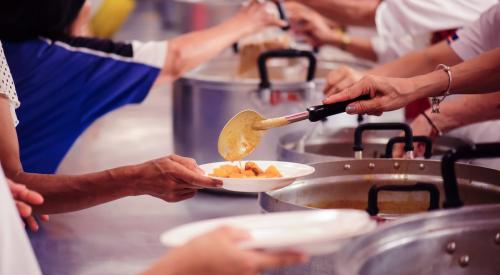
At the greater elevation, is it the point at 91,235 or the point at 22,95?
the point at 22,95

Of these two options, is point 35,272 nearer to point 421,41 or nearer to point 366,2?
point 421,41

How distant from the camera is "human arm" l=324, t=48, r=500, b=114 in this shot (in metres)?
1.73

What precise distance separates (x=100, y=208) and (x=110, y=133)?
95 cm

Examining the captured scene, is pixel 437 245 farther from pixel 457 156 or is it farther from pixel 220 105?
pixel 220 105

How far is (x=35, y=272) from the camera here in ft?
4.04

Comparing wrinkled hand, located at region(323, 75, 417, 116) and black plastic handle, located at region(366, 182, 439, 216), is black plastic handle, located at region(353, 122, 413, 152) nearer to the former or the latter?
wrinkled hand, located at region(323, 75, 417, 116)

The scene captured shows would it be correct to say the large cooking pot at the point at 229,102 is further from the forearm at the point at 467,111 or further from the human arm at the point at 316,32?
the human arm at the point at 316,32

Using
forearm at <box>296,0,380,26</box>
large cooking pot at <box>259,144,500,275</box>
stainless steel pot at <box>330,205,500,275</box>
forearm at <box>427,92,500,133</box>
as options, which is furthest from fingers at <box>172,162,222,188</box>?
forearm at <box>296,0,380,26</box>

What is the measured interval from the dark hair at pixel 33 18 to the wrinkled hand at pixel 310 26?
38.6 inches

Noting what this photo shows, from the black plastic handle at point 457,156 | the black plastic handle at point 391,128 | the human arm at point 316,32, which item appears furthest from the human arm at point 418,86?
the human arm at point 316,32

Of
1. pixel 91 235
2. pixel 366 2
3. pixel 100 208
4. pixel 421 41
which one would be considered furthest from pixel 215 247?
pixel 366 2

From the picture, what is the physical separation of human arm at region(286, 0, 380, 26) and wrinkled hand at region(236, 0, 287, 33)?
35 cm

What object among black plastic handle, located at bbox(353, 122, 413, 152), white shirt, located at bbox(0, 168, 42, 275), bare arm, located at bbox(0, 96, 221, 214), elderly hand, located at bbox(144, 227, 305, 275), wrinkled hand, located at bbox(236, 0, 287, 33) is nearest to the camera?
elderly hand, located at bbox(144, 227, 305, 275)

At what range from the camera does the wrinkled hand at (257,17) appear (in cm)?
301
